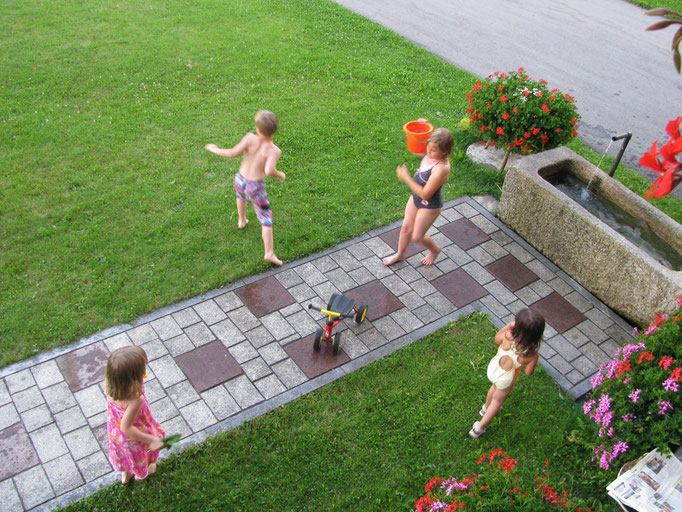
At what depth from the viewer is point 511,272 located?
638 centimetres

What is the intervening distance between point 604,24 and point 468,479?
1342cm

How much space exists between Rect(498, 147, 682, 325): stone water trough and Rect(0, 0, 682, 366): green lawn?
3.16 ft

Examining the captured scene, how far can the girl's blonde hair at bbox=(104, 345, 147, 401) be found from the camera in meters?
3.51

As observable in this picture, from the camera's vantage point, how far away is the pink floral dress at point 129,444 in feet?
12.4

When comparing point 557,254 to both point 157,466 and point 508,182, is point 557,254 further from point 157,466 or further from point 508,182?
point 157,466

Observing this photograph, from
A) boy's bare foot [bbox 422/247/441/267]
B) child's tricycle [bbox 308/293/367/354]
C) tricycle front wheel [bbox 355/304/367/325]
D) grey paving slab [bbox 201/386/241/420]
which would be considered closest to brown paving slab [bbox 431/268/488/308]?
boy's bare foot [bbox 422/247/441/267]

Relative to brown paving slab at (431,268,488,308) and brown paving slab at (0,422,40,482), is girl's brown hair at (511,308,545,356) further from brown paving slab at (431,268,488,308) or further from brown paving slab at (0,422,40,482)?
brown paving slab at (0,422,40,482)

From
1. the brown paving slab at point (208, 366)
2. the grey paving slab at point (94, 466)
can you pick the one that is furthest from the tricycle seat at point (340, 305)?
the grey paving slab at point (94, 466)

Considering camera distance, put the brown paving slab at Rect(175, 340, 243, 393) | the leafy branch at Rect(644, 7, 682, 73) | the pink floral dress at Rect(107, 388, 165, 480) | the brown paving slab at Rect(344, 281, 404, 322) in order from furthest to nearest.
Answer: the brown paving slab at Rect(344, 281, 404, 322) → the brown paving slab at Rect(175, 340, 243, 393) → the pink floral dress at Rect(107, 388, 165, 480) → the leafy branch at Rect(644, 7, 682, 73)

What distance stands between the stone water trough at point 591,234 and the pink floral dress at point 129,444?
4672 mm

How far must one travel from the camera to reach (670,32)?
13.8m

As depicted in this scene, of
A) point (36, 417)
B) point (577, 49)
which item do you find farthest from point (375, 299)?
point (577, 49)

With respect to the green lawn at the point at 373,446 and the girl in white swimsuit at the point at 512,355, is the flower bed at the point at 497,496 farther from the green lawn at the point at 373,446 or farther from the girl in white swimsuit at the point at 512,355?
the girl in white swimsuit at the point at 512,355

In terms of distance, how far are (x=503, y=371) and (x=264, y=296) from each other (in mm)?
2557
